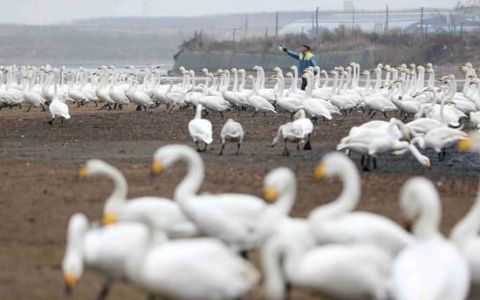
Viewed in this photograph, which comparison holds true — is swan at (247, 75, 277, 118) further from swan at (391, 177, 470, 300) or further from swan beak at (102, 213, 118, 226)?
swan at (391, 177, 470, 300)

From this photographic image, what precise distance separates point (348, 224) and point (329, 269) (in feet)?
3.95

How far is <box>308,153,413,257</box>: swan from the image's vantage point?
10.3m

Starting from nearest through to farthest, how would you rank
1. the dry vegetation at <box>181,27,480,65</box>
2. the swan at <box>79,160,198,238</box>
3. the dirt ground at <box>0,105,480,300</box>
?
1. the swan at <box>79,160,198,238</box>
2. the dirt ground at <box>0,105,480,300</box>
3. the dry vegetation at <box>181,27,480,65</box>

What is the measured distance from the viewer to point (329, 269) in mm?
9219

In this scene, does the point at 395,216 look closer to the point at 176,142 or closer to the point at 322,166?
the point at 322,166

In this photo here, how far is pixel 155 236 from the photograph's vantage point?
33.1ft

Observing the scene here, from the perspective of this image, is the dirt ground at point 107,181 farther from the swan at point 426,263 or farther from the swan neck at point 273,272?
the swan at point 426,263

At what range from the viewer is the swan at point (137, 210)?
11.1 m

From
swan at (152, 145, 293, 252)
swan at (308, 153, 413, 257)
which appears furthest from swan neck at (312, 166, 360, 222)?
swan at (152, 145, 293, 252)

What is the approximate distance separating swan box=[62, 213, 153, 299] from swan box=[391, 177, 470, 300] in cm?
182

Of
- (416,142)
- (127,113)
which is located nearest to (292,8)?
(127,113)

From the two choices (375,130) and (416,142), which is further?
(416,142)

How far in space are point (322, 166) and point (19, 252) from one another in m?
3.78

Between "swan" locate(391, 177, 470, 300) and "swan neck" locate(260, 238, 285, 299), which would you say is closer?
"swan" locate(391, 177, 470, 300)
